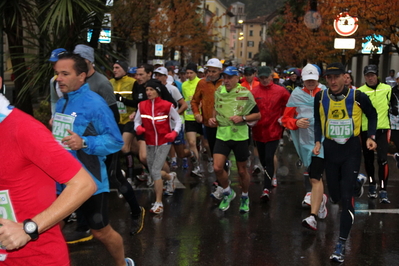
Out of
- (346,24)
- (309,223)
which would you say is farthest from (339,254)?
(346,24)

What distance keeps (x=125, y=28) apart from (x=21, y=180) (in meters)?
19.8

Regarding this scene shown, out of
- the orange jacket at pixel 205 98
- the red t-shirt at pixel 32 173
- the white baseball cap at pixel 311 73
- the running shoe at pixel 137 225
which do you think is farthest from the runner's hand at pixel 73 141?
the orange jacket at pixel 205 98

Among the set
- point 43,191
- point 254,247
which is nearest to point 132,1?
point 254,247

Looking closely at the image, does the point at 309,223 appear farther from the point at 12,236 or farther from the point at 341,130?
the point at 12,236

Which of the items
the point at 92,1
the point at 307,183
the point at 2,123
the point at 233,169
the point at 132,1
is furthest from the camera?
the point at 132,1

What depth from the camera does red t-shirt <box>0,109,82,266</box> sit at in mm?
2367

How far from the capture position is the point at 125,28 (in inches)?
855

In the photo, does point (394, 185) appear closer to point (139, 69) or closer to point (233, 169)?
point (233, 169)

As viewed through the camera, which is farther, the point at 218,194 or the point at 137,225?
the point at 218,194

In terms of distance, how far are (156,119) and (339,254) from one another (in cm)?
317

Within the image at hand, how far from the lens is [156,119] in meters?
7.58

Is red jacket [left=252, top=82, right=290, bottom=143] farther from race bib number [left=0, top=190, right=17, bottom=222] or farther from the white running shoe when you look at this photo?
race bib number [left=0, top=190, right=17, bottom=222]

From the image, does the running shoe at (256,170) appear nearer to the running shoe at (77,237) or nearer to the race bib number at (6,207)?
the running shoe at (77,237)

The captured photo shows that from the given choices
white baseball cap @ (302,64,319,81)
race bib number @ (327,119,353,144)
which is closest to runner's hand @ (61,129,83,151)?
race bib number @ (327,119,353,144)
